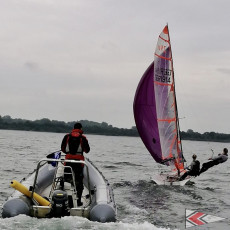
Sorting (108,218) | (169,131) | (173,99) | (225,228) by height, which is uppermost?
(173,99)

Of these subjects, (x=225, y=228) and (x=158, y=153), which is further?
(x=158, y=153)

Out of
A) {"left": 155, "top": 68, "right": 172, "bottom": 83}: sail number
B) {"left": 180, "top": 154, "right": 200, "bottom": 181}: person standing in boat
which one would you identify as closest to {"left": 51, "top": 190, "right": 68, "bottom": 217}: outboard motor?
{"left": 180, "top": 154, "right": 200, "bottom": 181}: person standing in boat

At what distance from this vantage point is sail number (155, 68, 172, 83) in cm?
1873

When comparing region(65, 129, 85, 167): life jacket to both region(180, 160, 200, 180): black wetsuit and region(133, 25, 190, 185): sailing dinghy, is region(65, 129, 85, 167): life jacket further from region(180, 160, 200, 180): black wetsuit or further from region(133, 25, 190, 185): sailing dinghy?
region(133, 25, 190, 185): sailing dinghy

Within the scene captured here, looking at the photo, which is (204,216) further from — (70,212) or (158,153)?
(158,153)

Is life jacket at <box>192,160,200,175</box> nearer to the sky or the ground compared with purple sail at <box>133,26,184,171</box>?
nearer to the ground

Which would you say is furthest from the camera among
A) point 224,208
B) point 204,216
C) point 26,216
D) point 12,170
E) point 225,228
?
point 12,170

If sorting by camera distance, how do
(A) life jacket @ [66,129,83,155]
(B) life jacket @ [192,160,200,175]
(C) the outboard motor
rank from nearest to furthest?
(C) the outboard motor, (A) life jacket @ [66,129,83,155], (B) life jacket @ [192,160,200,175]

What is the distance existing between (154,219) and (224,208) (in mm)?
3589

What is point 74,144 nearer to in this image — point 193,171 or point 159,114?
point 193,171

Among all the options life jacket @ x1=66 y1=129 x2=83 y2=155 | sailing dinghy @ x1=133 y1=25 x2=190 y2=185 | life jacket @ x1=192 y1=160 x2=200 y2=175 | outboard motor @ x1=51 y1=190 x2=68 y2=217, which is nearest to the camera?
outboard motor @ x1=51 y1=190 x2=68 y2=217

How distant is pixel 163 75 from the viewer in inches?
748

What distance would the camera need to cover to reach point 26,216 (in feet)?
26.8

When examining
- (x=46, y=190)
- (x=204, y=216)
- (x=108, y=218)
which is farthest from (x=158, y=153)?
(x=108, y=218)
